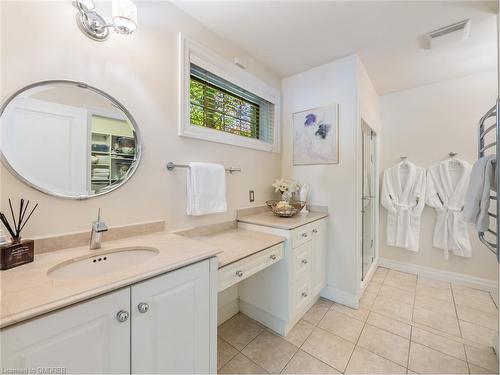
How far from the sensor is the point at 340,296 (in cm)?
212

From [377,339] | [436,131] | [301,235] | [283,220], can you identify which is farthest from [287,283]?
[436,131]

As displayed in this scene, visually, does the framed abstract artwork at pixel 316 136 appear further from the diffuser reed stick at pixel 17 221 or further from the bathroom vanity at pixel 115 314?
the diffuser reed stick at pixel 17 221

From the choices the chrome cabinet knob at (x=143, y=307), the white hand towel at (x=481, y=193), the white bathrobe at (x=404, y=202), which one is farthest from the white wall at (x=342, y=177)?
the chrome cabinet knob at (x=143, y=307)

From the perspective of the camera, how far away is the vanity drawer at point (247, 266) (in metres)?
1.21

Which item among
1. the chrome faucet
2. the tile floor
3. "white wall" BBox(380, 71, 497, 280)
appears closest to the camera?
the chrome faucet

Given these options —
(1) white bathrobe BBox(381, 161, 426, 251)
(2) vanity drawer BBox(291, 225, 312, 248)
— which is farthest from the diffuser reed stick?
(1) white bathrobe BBox(381, 161, 426, 251)

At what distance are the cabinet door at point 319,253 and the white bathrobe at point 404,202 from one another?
1.31m

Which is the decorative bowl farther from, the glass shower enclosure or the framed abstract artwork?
the glass shower enclosure

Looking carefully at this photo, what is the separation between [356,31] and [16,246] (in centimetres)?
260

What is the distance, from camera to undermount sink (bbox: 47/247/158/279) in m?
0.94

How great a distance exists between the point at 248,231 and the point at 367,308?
142cm

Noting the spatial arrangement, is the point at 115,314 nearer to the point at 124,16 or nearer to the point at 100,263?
the point at 100,263

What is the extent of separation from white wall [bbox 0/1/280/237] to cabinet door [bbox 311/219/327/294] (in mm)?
855

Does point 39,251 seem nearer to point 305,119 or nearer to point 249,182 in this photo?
point 249,182
